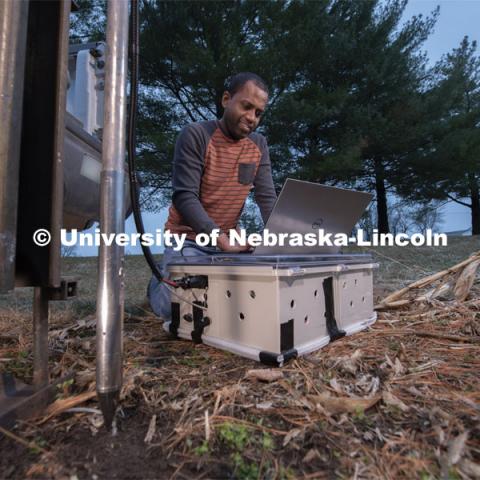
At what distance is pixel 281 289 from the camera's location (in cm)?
117

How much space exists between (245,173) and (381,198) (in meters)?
9.67

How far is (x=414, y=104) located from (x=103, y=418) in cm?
994

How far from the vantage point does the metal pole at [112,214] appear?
33.3 inches

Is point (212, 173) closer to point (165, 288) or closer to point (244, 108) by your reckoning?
point (244, 108)

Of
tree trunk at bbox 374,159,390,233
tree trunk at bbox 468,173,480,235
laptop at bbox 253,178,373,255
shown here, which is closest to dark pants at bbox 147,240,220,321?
laptop at bbox 253,178,373,255

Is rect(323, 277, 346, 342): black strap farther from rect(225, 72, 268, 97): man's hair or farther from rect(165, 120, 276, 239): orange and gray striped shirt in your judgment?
rect(225, 72, 268, 97): man's hair

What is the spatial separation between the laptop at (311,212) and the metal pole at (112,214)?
1.81ft

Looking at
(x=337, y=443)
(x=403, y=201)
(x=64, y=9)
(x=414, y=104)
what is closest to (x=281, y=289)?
(x=337, y=443)

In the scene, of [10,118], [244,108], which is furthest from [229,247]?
[10,118]

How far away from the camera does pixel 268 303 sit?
1.18 m

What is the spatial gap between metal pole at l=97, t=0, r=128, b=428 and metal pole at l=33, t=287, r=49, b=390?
0.22 metres

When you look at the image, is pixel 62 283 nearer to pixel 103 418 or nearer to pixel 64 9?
pixel 103 418

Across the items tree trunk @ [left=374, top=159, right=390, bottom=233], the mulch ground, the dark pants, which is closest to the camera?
the mulch ground

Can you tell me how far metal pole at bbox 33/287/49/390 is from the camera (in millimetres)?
979
